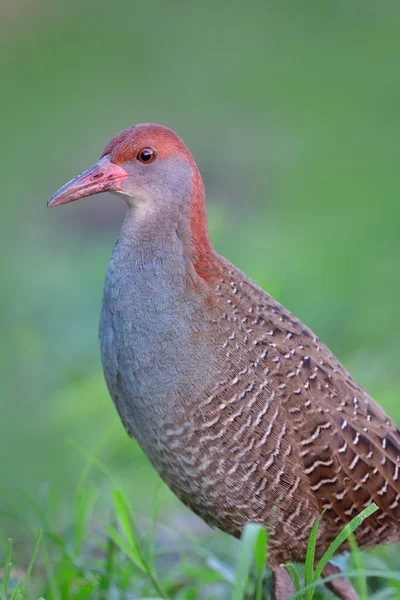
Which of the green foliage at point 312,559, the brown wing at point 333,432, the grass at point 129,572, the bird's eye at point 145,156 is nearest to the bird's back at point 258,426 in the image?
the brown wing at point 333,432

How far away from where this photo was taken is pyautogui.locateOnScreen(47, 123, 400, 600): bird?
3.61 metres

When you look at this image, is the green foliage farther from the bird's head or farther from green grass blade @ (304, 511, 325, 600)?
the bird's head

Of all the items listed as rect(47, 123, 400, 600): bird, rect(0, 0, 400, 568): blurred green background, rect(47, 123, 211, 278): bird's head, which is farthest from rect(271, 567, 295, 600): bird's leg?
rect(47, 123, 211, 278): bird's head

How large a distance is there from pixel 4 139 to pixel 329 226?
14.0 ft

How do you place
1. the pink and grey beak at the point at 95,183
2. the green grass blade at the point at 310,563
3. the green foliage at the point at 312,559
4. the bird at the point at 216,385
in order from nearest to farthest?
the green foliage at the point at 312,559 < the green grass blade at the point at 310,563 < the bird at the point at 216,385 < the pink and grey beak at the point at 95,183

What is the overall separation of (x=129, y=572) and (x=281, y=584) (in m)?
0.66

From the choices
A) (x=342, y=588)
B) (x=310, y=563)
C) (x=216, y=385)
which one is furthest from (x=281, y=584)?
(x=216, y=385)

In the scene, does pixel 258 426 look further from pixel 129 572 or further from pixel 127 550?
pixel 129 572

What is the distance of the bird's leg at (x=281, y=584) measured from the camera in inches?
152

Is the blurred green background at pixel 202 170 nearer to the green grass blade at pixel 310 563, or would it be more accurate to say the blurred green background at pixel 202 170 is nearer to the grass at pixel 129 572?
the grass at pixel 129 572

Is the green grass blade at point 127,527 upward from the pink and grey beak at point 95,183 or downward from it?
downward

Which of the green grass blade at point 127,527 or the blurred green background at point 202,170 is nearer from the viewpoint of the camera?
the green grass blade at point 127,527

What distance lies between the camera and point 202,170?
9.97m

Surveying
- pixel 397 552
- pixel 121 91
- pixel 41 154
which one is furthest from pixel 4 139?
pixel 397 552
